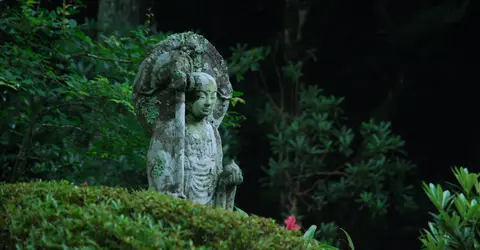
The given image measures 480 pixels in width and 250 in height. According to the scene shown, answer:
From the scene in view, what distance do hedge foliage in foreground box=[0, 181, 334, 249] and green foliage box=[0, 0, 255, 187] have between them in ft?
14.2

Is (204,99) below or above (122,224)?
above

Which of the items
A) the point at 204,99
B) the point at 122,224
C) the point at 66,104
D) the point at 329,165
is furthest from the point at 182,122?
the point at 329,165

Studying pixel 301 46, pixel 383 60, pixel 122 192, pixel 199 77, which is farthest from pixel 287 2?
pixel 122 192

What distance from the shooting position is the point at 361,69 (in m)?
14.1

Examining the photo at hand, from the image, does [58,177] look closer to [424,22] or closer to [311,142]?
[311,142]

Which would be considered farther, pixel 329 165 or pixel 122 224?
pixel 329 165

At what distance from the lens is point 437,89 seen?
44.3ft

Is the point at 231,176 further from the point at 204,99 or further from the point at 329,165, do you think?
the point at 329,165

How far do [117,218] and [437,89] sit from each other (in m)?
A: 9.01

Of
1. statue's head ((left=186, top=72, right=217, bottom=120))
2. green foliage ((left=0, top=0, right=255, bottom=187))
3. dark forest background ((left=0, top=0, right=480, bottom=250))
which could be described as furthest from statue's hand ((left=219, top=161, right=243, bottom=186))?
dark forest background ((left=0, top=0, right=480, bottom=250))

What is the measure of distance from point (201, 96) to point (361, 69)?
7.44 metres

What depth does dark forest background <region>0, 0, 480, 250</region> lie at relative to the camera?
1322 centimetres

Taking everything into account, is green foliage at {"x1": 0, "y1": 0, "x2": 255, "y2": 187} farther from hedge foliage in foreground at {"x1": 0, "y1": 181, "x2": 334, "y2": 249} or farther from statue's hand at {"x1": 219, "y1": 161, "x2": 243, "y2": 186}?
hedge foliage in foreground at {"x1": 0, "y1": 181, "x2": 334, "y2": 249}

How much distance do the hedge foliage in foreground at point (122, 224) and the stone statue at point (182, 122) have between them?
991 mm
